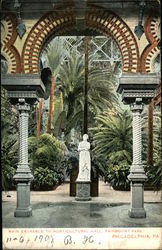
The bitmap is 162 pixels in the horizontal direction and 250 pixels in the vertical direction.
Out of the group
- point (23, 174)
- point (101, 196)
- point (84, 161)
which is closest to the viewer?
point (23, 174)

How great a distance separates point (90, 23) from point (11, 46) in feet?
5.14

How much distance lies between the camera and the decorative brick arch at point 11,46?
6060mm

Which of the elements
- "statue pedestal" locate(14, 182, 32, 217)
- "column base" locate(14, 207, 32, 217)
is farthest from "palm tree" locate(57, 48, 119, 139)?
"column base" locate(14, 207, 32, 217)

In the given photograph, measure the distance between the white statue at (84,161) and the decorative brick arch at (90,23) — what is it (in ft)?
10.4

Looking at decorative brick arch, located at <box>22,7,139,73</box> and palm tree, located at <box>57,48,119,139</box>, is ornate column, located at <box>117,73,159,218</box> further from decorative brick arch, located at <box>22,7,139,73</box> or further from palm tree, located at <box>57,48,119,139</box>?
palm tree, located at <box>57,48,119,139</box>

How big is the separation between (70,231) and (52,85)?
5.45m

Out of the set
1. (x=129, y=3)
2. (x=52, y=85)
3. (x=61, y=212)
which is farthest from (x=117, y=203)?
(x=129, y=3)

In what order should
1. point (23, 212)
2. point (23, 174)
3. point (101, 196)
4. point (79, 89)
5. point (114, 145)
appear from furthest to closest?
point (79, 89) → point (101, 196) → point (114, 145) → point (23, 174) → point (23, 212)

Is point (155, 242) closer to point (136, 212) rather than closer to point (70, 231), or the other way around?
point (70, 231)

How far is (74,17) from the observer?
6.25m

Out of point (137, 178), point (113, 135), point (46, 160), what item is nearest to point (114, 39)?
point (137, 178)

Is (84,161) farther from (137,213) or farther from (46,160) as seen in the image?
(137,213)

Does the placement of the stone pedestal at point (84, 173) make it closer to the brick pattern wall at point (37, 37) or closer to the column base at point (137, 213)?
the column base at point (137, 213)

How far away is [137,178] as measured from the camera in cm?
657
